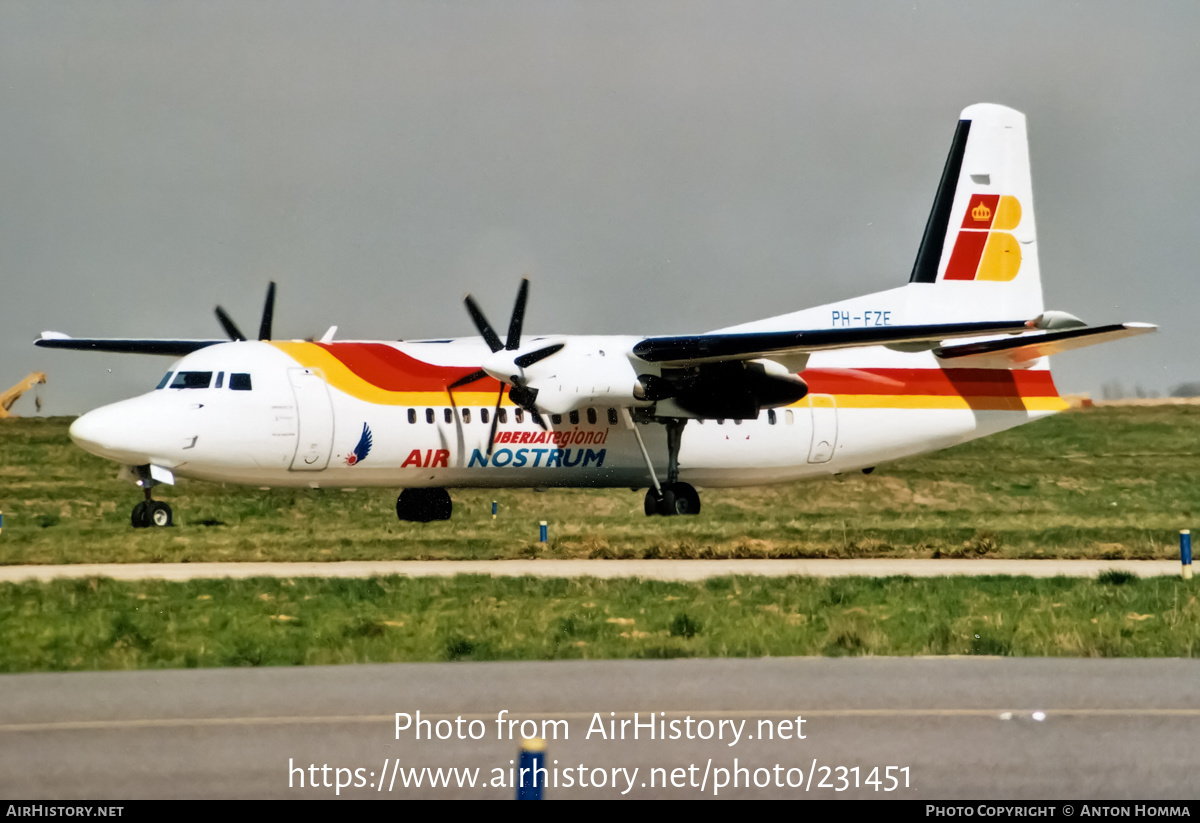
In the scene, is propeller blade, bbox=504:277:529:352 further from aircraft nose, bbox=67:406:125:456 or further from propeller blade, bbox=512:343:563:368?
aircraft nose, bbox=67:406:125:456

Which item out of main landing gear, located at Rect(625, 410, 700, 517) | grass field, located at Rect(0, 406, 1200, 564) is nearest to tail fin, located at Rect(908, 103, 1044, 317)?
grass field, located at Rect(0, 406, 1200, 564)

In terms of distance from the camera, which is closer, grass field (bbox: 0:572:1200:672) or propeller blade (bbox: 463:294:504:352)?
grass field (bbox: 0:572:1200:672)

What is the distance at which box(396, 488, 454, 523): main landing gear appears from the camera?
32.7 m

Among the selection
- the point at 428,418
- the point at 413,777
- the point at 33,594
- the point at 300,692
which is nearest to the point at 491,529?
the point at 428,418

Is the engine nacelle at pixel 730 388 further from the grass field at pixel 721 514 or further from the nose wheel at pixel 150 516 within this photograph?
the nose wheel at pixel 150 516

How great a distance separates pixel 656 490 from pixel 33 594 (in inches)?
595

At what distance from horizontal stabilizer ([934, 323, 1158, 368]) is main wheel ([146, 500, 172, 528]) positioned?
53.5ft

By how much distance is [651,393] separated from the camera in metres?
30.8

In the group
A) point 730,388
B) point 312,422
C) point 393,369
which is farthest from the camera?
point 730,388

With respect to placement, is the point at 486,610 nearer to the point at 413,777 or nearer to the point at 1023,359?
the point at 413,777

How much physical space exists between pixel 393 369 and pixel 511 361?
2.29m

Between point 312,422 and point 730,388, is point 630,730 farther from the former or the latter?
point 730,388

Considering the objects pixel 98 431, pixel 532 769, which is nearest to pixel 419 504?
pixel 98 431

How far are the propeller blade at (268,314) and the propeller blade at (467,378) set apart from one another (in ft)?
17.4
